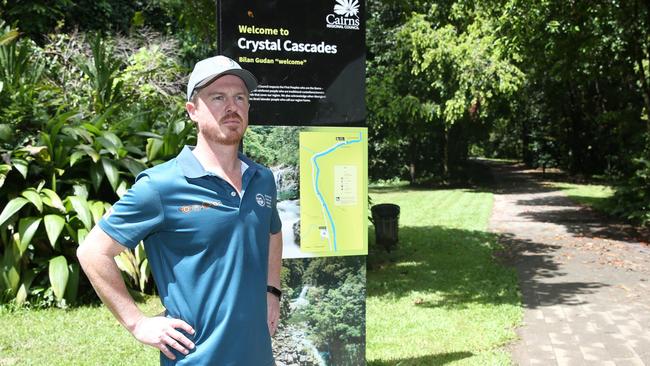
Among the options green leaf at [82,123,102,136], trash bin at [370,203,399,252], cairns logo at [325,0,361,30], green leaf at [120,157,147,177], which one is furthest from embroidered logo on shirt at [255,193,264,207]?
trash bin at [370,203,399,252]

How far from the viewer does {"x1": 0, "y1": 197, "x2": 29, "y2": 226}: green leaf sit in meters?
7.08

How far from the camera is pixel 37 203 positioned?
7.20 metres

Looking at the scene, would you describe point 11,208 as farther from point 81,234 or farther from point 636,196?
point 636,196

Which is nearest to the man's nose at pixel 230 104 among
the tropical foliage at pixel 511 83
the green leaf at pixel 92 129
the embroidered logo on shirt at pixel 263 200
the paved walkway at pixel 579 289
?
the embroidered logo on shirt at pixel 263 200

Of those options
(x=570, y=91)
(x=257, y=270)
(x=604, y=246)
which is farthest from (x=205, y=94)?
(x=570, y=91)

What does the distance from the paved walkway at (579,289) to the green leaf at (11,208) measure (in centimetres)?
538

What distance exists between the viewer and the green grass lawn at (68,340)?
5.58m

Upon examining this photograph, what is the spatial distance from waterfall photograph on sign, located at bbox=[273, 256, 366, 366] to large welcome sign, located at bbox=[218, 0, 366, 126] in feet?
3.36

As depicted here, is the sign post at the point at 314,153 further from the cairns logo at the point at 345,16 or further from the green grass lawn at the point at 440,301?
the green grass lawn at the point at 440,301

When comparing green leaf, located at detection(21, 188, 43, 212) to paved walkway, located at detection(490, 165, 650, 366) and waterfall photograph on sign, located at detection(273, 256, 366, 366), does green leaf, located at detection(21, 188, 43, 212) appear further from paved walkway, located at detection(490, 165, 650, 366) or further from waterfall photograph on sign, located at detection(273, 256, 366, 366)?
paved walkway, located at detection(490, 165, 650, 366)

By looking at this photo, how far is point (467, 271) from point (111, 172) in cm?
536

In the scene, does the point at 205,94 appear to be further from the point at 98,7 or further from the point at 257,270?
the point at 98,7

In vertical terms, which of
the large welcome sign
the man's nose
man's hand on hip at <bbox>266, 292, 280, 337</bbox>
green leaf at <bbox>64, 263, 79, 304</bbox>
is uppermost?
the large welcome sign

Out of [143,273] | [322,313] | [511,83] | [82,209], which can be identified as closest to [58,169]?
[82,209]
